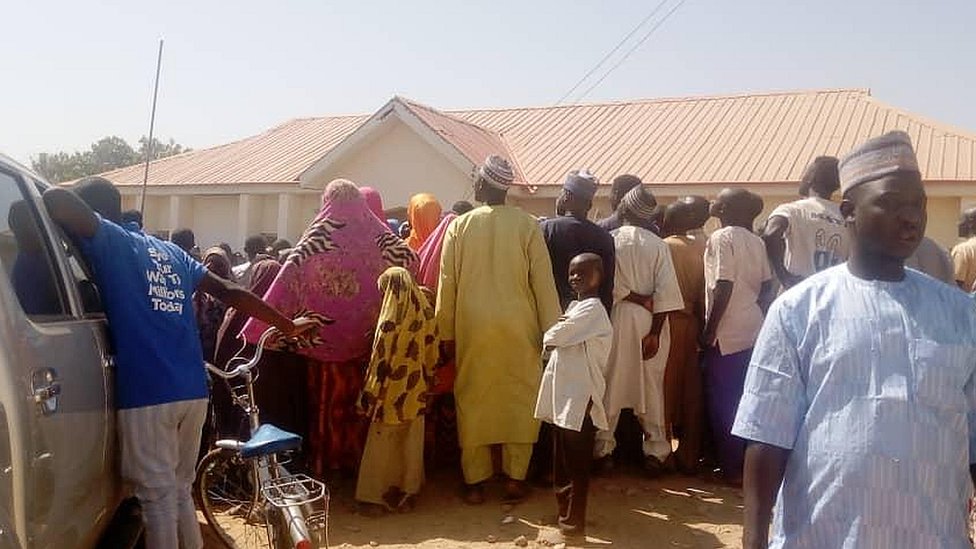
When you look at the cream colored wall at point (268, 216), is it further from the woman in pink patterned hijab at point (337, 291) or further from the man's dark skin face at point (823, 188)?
the man's dark skin face at point (823, 188)

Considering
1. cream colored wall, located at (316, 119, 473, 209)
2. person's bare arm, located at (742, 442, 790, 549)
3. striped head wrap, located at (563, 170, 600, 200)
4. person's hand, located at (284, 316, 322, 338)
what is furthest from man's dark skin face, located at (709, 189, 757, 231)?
cream colored wall, located at (316, 119, 473, 209)

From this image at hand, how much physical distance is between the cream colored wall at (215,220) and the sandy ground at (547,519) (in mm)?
15169

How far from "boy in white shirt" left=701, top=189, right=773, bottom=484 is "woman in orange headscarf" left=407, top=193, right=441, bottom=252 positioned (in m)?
1.95

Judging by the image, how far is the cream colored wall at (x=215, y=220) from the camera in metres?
19.9

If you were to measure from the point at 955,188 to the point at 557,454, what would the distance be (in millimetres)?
11011

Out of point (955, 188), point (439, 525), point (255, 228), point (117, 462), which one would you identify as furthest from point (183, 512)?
point (255, 228)

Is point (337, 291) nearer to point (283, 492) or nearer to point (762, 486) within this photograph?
point (283, 492)

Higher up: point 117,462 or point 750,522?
point 750,522

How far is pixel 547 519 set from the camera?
5.11 metres

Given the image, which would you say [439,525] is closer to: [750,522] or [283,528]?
[283,528]

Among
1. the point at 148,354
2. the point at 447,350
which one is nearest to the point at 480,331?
the point at 447,350

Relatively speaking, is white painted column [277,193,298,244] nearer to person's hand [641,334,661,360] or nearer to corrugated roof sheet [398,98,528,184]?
corrugated roof sheet [398,98,528,184]

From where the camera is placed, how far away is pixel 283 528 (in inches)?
147

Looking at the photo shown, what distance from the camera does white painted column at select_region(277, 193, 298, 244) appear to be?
18359 millimetres
